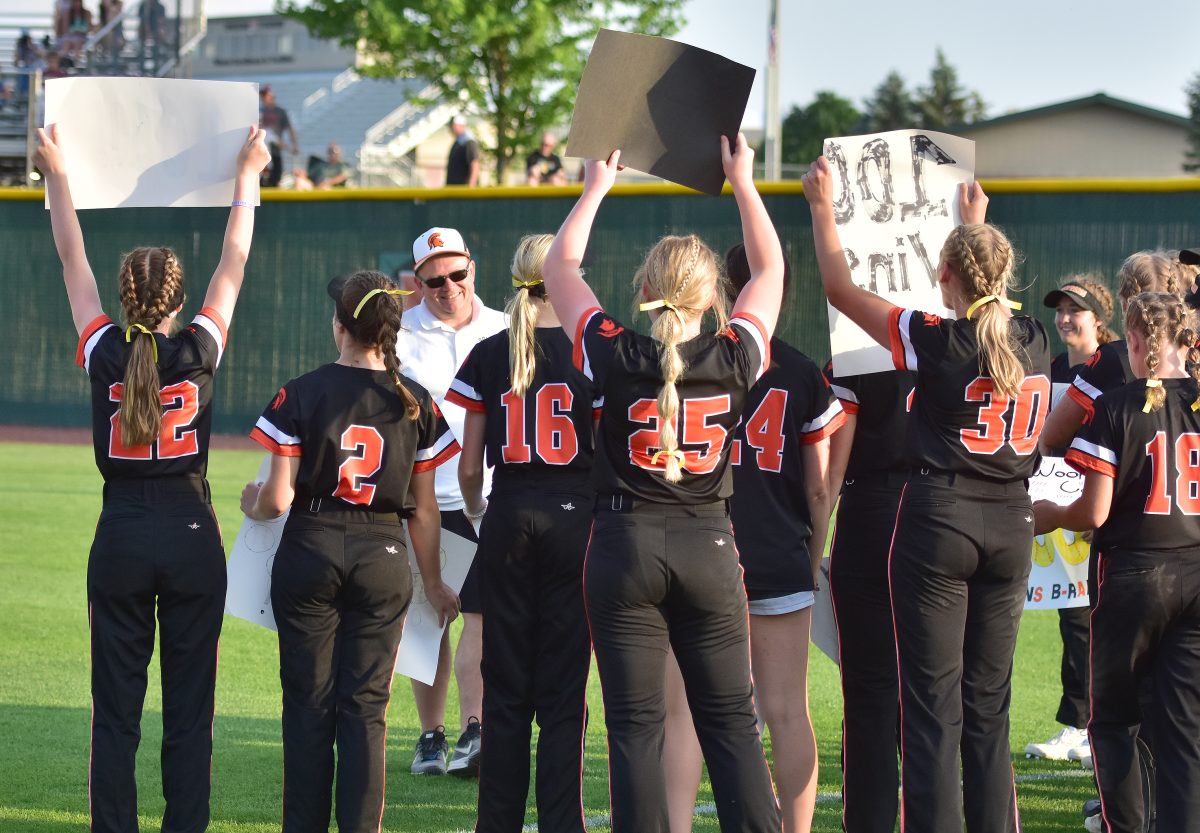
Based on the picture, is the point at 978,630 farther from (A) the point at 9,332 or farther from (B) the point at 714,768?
(A) the point at 9,332

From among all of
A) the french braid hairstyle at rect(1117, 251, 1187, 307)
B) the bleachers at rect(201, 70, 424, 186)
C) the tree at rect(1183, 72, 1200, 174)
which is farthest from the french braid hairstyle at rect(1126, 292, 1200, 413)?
the tree at rect(1183, 72, 1200, 174)

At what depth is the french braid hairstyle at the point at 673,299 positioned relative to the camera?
3666 mm

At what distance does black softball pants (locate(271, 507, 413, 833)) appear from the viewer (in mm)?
4297

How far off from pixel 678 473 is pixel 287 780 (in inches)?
65.8

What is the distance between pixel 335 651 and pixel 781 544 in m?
1.44

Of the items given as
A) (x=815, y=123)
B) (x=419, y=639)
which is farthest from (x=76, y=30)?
(x=815, y=123)

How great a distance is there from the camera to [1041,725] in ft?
21.9

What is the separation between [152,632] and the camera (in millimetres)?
4410

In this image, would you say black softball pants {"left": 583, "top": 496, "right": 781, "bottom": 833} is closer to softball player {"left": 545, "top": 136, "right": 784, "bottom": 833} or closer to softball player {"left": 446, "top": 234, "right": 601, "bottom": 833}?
softball player {"left": 545, "top": 136, "right": 784, "bottom": 833}

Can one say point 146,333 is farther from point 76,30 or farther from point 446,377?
point 76,30

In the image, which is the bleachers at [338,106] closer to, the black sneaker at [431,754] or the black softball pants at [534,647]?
the black sneaker at [431,754]

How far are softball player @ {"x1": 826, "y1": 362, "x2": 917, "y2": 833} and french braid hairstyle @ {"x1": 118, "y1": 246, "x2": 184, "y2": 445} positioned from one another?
215cm

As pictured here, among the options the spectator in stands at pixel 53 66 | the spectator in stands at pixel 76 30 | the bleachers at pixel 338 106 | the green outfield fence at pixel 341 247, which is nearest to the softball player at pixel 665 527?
the green outfield fence at pixel 341 247

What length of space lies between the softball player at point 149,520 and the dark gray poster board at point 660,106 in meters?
1.25
